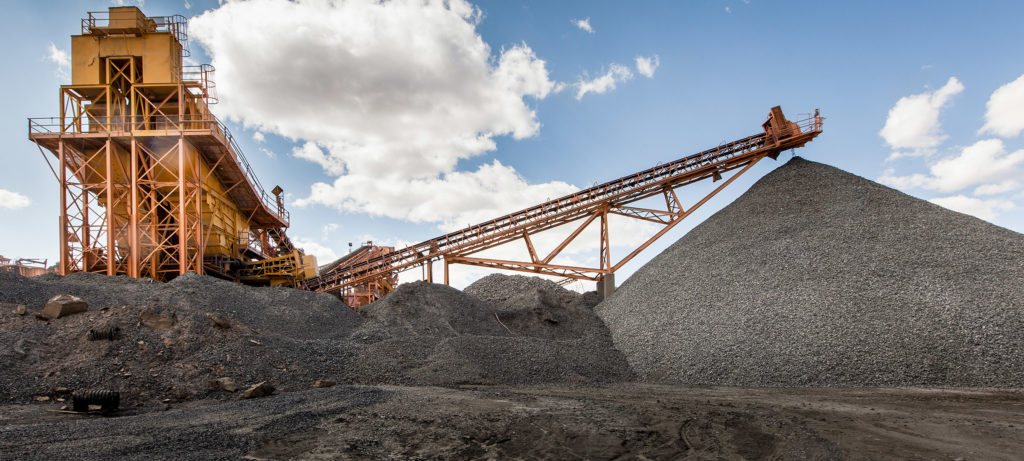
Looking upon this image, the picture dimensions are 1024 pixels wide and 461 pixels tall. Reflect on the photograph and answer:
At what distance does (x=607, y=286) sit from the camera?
1866 cm

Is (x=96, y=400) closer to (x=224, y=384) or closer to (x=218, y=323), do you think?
(x=224, y=384)

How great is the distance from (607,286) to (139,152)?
56.8 feet

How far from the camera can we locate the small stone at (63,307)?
9.54 metres

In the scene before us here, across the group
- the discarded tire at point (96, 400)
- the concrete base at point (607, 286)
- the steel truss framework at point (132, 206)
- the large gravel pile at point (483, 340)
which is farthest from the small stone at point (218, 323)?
the concrete base at point (607, 286)

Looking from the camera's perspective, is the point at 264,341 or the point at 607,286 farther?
the point at 607,286

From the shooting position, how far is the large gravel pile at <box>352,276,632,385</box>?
10828 millimetres

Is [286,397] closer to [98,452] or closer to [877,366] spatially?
[98,452]

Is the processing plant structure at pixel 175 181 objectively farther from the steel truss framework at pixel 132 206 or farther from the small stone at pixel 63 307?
the small stone at pixel 63 307

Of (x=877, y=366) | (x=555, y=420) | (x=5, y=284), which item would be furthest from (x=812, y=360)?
(x=5, y=284)

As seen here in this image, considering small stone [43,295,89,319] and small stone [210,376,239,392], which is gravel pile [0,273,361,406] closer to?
small stone [210,376,239,392]

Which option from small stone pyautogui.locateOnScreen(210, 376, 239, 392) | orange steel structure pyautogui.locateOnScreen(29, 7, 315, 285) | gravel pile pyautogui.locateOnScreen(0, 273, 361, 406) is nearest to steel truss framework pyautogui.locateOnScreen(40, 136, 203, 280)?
orange steel structure pyautogui.locateOnScreen(29, 7, 315, 285)

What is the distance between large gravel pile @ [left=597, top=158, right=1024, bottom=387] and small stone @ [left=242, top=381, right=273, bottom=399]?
818 cm

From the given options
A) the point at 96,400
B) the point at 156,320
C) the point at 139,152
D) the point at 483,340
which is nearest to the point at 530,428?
the point at 96,400

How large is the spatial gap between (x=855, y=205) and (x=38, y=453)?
19.0 m
